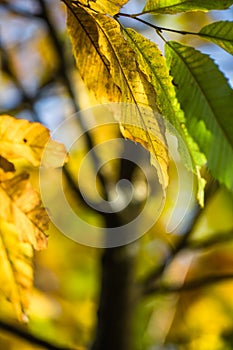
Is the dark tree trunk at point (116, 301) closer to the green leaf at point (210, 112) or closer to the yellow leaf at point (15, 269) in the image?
the yellow leaf at point (15, 269)

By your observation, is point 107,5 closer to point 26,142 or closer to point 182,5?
point 182,5

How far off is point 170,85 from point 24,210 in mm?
237

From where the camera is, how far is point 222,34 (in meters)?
0.35

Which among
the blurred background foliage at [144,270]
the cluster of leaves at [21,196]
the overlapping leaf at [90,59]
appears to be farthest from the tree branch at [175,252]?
the overlapping leaf at [90,59]

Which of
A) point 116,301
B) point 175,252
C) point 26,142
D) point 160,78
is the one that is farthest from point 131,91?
point 175,252

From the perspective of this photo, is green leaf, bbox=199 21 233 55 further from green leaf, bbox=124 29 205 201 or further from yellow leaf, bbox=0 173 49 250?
yellow leaf, bbox=0 173 49 250

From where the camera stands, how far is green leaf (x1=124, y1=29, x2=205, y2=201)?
1.19 feet

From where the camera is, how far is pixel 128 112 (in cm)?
38

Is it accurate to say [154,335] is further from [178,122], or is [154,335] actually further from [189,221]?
[178,122]

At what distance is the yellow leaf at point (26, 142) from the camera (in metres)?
0.51

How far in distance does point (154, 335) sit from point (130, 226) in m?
0.68

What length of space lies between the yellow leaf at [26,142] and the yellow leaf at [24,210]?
0.02 meters

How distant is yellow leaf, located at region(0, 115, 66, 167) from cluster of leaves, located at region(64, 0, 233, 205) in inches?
6.1

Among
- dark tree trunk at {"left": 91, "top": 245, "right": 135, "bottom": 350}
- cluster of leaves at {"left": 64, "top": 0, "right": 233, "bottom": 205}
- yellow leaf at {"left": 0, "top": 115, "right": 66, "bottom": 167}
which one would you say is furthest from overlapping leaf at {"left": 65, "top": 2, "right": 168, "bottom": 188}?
dark tree trunk at {"left": 91, "top": 245, "right": 135, "bottom": 350}
